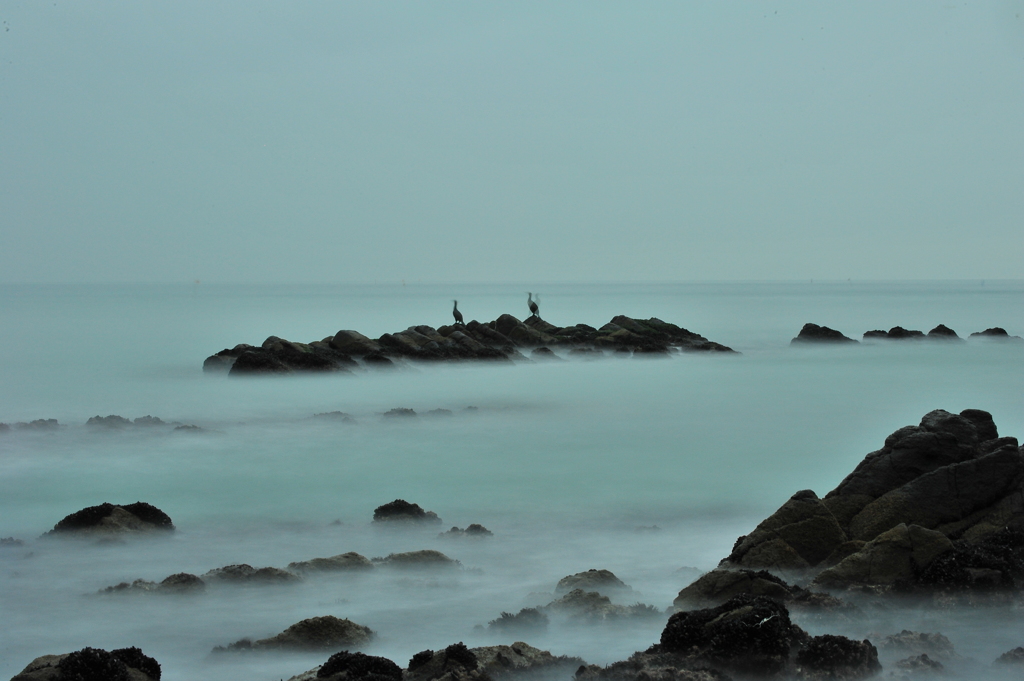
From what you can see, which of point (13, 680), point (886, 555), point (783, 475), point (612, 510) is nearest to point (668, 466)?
point (783, 475)

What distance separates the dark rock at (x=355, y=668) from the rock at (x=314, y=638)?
939mm

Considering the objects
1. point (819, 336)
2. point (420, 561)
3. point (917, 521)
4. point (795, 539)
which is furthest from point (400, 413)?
point (819, 336)

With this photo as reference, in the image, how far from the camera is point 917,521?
25.7ft

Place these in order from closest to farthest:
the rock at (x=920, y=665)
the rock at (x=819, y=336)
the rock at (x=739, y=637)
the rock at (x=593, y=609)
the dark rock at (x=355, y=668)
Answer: the dark rock at (x=355, y=668)
the rock at (x=739, y=637)
the rock at (x=920, y=665)
the rock at (x=593, y=609)
the rock at (x=819, y=336)

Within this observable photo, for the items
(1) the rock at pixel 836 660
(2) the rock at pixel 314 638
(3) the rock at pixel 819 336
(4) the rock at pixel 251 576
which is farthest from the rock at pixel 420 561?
(3) the rock at pixel 819 336

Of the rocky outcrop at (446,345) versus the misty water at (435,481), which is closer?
the misty water at (435,481)

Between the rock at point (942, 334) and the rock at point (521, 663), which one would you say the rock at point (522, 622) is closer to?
the rock at point (521, 663)

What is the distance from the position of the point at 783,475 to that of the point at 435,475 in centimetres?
602

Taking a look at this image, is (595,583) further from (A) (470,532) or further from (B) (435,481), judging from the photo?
(B) (435,481)

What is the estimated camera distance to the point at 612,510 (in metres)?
12.0

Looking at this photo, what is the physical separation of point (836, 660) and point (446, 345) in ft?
78.5

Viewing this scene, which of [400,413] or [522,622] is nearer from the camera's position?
[522,622]

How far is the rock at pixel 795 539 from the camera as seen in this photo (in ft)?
24.9

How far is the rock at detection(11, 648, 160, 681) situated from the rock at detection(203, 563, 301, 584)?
7.99 feet
